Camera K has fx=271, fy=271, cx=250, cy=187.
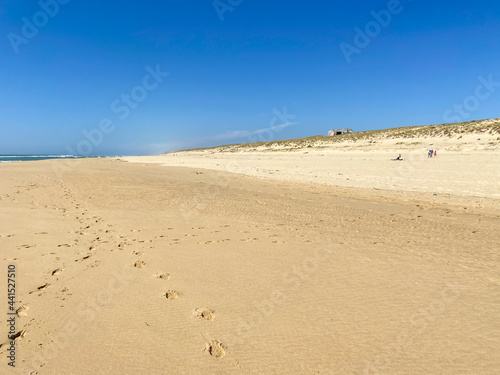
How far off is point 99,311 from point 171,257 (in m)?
1.79

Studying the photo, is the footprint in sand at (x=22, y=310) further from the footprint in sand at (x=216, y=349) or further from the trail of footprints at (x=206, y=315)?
the footprint in sand at (x=216, y=349)

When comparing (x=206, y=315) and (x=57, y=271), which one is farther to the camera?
(x=57, y=271)

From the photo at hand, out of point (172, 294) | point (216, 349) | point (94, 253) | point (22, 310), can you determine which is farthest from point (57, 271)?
point (216, 349)

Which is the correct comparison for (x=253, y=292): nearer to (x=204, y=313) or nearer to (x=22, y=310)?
(x=204, y=313)

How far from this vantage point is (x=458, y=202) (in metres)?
10.3

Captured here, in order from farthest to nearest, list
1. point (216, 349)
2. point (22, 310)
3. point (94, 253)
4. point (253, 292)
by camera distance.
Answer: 1. point (94, 253)
2. point (253, 292)
3. point (22, 310)
4. point (216, 349)

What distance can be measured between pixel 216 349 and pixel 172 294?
A: 1.24 m

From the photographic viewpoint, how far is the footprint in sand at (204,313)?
344cm

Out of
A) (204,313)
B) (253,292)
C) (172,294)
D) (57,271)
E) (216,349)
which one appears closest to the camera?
(216,349)

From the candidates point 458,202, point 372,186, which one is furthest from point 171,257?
point 372,186

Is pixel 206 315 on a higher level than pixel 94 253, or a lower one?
lower

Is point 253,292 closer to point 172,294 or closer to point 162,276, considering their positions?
point 172,294

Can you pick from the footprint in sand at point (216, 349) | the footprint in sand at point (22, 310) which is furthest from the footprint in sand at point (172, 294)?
the footprint in sand at point (22, 310)

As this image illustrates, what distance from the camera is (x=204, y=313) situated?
11.5ft
